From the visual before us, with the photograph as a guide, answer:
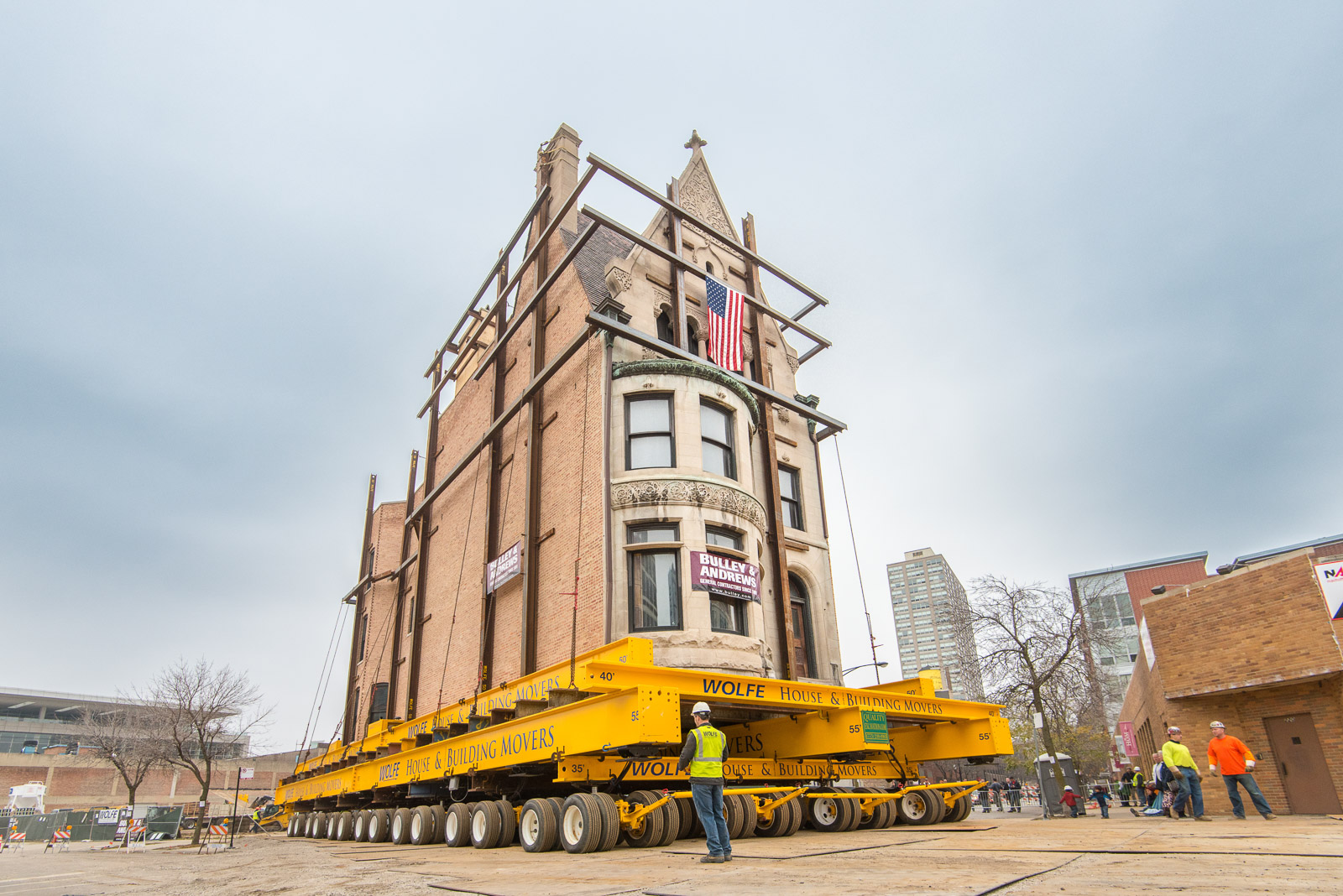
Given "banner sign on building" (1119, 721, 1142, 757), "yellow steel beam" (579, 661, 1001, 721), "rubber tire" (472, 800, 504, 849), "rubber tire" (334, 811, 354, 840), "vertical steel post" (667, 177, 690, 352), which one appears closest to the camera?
"yellow steel beam" (579, 661, 1001, 721)

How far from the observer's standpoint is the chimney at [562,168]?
23797 millimetres

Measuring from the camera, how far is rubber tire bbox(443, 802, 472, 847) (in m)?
12.3

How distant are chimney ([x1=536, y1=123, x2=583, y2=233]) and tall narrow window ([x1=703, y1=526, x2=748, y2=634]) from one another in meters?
11.3

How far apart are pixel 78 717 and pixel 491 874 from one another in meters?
91.5

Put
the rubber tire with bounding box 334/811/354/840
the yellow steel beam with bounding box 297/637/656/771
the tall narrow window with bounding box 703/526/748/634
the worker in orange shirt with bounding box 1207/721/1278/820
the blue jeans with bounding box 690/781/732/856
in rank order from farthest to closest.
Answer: the rubber tire with bounding box 334/811/354/840, the tall narrow window with bounding box 703/526/748/634, the worker in orange shirt with bounding box 1207/721/1278/820, the yellow steel beam with bounding box 297/637/656/771, the blue jeans with bounding box 690/781/732/856

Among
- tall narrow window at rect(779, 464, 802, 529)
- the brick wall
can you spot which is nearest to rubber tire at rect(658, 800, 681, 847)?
tall narrow window at rect(779, 464, 802, 529)

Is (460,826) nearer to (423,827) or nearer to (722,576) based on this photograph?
(423,827)

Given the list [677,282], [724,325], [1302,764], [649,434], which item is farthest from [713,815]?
[677,282]

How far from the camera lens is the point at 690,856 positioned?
756 cm

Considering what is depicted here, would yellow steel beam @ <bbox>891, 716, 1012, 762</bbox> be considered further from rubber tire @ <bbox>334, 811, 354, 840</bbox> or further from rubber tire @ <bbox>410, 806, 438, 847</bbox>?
rubber tire @ <bbox>334, 811, 354, 840</bbox>

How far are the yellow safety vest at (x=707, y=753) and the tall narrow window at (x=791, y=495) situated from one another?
1360cm

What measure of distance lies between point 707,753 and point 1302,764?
14058mm

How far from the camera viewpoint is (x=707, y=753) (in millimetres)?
7957

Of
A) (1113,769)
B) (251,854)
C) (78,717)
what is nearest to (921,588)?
(1113,769)
